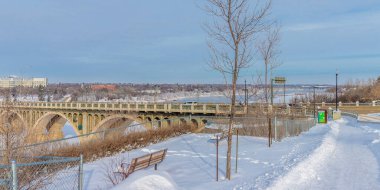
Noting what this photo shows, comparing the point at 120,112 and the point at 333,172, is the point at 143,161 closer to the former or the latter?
the point at 333,172

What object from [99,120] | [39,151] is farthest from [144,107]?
[39,151]

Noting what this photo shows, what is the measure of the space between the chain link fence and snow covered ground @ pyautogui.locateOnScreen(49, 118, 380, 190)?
28.0 inches

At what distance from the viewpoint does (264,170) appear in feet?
36.3

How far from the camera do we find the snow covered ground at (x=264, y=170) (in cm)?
909

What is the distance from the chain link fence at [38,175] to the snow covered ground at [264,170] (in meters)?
0.71

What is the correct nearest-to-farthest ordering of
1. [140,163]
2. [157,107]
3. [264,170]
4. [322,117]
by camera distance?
1. [140,163]
2. [264,170]
3. [322,117]
4. [157,107]

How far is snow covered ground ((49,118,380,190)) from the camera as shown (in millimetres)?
9094

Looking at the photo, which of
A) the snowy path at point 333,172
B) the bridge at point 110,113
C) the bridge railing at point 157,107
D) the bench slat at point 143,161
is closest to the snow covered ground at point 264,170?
the snowy path at point 333,172

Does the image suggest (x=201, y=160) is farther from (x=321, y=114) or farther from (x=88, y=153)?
(x=321, y=114)

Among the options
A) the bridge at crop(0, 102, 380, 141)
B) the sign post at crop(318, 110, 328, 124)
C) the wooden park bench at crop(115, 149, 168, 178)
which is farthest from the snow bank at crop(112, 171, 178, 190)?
the sign post at crop(318, 110, 328, 124)

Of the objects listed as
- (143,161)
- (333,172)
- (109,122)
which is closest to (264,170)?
(333,172)

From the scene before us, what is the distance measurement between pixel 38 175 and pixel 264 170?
640 centimetres

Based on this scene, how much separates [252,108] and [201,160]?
51.4 ft

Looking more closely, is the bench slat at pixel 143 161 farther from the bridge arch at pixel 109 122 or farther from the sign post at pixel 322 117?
the bridge arch at pixel 109 122
